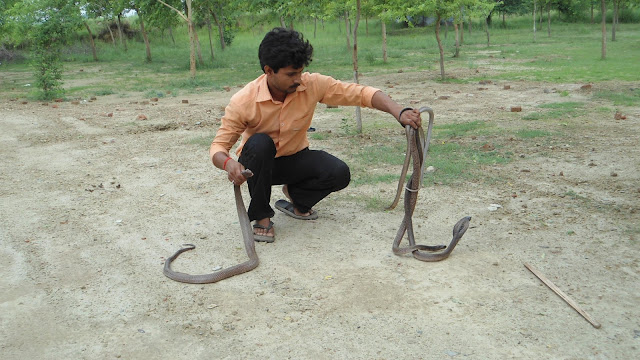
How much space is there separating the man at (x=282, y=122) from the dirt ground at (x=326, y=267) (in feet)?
1.20

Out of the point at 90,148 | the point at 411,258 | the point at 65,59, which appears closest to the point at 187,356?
the point at 411,258

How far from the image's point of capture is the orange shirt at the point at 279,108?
4.12 metres

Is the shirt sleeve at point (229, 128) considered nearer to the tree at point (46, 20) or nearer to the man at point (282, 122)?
the man at point (282, 122)

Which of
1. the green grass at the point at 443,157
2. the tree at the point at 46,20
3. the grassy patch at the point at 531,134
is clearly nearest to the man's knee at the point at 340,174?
the green grass at the point at 443,157

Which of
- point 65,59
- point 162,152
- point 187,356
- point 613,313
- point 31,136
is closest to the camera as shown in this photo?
point 187,356

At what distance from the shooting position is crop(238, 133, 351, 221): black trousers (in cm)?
418

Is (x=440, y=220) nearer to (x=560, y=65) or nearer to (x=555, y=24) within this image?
(x=560, y=65)

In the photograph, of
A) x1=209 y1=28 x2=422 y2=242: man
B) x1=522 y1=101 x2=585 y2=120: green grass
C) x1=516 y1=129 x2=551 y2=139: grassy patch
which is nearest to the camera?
x1=209 y1=28 x2=422 y2=242: man

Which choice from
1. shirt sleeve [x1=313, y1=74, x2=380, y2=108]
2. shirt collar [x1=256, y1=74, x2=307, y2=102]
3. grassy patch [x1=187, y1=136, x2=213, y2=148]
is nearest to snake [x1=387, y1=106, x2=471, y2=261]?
shirt sleeve [x1=313, y1=74, x2=380, y2=108]

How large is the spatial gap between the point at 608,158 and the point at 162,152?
205 inches

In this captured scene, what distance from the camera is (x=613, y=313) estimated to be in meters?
3.21

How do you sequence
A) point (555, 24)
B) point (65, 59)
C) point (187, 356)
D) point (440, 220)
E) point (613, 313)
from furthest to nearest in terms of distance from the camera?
point (555, 24)
point (65, 59)
point (440, 220)
point (613, 313)
point (187, 356)

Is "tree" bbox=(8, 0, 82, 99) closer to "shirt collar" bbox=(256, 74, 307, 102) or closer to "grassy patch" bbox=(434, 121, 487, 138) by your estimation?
"grassy patch" bbox=(434, 121, 487, 138)

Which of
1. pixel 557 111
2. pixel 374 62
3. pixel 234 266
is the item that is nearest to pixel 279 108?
pixel 234 266
